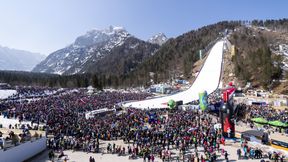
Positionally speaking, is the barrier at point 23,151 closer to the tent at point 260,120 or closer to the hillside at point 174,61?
the tent at point 260,120

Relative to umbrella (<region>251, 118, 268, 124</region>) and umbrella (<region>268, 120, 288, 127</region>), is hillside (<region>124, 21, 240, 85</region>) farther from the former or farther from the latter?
umbrella (<region>268, 120, 288, 127</region>)

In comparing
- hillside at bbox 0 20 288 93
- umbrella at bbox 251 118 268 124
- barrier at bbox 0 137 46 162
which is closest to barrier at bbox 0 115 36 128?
barrier at bbox 0 137 46 162

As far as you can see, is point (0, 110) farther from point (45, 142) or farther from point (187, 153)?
point (187, 153)

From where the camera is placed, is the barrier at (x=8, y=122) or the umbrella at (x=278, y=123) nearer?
the umbrella at (x=278, y=123)

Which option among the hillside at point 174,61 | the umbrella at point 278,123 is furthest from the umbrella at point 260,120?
the hillside at point 174,61

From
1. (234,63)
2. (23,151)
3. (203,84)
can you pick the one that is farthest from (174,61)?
(23,151)

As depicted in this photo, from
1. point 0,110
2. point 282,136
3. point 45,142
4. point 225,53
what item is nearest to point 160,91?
point 225,53
